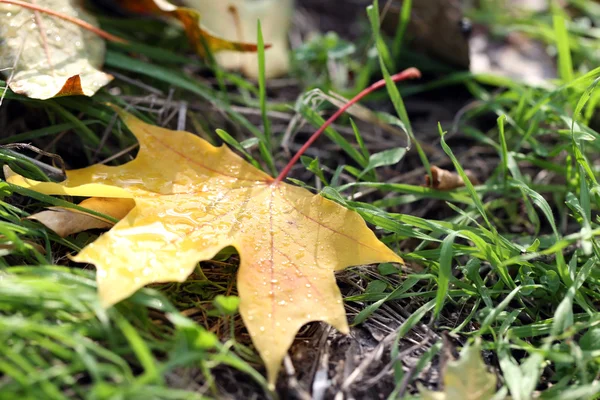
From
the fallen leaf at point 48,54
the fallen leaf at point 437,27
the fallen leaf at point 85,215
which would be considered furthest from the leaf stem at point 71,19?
the fallen leaf at point 437,27

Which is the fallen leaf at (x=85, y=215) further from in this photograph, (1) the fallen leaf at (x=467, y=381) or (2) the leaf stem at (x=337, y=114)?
(1) the fallen leaf at (x=467, y=381)

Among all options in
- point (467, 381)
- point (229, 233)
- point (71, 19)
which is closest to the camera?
point (467, 381)

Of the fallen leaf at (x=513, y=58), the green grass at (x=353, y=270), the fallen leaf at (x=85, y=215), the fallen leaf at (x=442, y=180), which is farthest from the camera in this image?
the fallen leaf at (x=513, y=58)

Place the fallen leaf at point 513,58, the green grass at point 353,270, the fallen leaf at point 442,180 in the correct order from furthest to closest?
the fallen leaf at point 513,58 < the fallen leaf at point 442,180 < the green grass at point 353,270

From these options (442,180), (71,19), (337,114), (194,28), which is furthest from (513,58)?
(71,19)

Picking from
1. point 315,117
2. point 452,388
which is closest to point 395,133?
point 315,117

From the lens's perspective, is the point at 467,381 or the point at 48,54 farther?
the point at 48,54

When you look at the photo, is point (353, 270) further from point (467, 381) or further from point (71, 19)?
point (71, 19)
